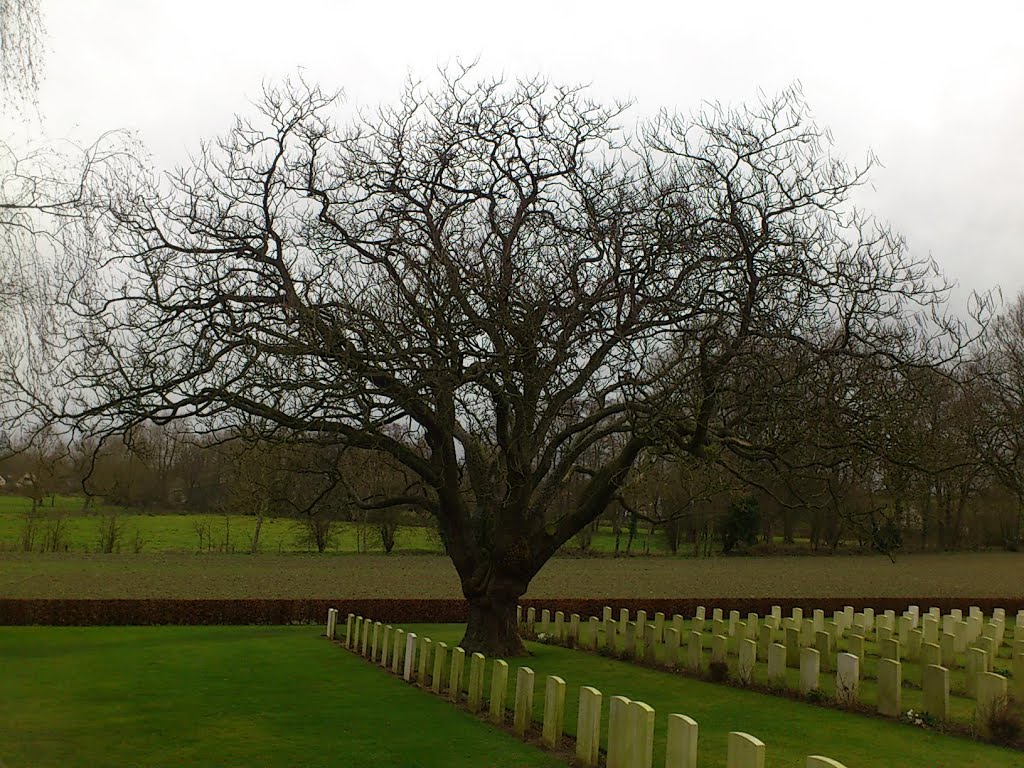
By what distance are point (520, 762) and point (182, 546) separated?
5515 centimetres

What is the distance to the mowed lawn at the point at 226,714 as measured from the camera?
993 centimetres

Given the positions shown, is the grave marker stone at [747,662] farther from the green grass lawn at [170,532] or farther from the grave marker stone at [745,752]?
the green grass lawn at [170,532]

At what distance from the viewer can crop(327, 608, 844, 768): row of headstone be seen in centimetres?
700

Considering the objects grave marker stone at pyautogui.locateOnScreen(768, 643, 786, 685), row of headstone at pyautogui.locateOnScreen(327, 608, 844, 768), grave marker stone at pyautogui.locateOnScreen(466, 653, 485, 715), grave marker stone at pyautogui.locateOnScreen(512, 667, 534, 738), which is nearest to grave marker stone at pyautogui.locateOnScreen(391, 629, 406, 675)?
row of headstone at pyautogui.locateOnScreen(327, 608, 844, 768)

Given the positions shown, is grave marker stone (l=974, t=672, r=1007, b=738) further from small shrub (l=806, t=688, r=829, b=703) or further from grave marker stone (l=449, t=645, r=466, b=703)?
grave marker stone (l=449, t=645, r=466, b=703)

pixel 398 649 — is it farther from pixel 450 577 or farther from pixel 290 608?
pixel 450 577

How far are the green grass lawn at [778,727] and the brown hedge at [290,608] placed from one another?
1429 centimetres

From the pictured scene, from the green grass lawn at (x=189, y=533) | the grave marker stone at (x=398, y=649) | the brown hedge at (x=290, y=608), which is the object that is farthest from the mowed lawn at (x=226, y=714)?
the green grass lawn at (x=189, y=533)

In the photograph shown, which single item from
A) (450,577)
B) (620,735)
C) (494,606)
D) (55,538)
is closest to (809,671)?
(620,735)

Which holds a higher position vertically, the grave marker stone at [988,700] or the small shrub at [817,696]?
the grave marker stone at [988,700]

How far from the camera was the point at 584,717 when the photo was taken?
907cm

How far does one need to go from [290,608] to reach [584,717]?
21840 mm

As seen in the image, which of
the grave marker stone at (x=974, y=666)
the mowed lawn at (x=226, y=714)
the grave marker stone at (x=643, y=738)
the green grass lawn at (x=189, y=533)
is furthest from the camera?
the green grass lawn at (x=189, y=533)

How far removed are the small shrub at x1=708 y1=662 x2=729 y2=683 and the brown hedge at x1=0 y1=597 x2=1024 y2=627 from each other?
49.3 feet
